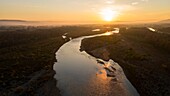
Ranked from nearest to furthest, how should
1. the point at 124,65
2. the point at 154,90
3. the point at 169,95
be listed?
the point at 169,95, the point at 154,90, the point at 124,65

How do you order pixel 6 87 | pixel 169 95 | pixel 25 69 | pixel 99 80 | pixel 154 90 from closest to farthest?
pixel 169 95
pixel 154 90
pixel 6 87
pixel 99 80
pixel 25 69

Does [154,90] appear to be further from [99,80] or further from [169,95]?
[99,80]

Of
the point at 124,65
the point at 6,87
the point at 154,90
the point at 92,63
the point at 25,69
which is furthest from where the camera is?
the point at 92,63

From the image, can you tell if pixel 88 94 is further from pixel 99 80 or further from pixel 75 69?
pixel 75 69

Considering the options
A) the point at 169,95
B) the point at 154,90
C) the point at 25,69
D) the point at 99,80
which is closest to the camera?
the point at 169,95

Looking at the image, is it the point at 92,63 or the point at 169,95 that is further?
the point at 92,63

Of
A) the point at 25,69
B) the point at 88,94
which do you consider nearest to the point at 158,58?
the point at 88,94

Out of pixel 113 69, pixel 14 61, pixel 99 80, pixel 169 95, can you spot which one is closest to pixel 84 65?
pixel 113 69

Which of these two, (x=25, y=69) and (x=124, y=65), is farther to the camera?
(x=124, y=65)
